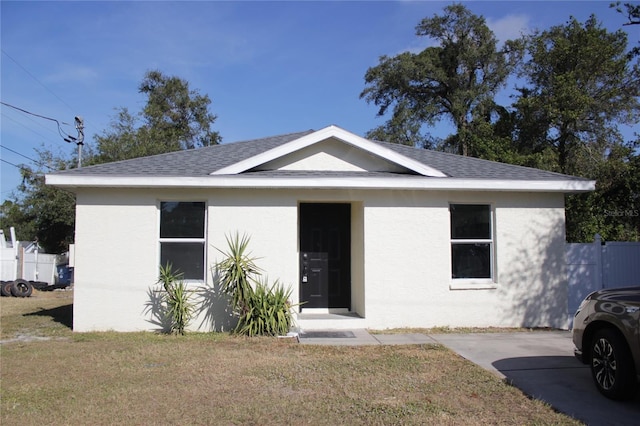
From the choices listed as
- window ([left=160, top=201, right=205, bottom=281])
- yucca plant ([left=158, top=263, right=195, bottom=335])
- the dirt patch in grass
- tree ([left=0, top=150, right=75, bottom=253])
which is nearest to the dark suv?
yucca plant ([left=158, top=263, right=195, bottom=335])

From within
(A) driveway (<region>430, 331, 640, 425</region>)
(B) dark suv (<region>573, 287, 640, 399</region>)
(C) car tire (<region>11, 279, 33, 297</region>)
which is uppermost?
(B) dark suv (<region>573, 287, 640, 399</region>)

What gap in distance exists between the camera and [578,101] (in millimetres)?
21031

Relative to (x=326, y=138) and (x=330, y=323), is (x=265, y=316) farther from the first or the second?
(x=326, y=138)

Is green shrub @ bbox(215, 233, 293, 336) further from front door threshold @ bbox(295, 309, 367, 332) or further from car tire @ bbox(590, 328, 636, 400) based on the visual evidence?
car tire @ bbox(590, 328, 636, 400)

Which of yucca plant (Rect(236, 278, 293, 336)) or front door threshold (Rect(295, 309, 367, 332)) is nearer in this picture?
yucca plant (Rect(236, 278, 293, 336))

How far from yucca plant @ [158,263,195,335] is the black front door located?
252 centimetres

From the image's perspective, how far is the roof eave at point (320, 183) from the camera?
923 centimetres

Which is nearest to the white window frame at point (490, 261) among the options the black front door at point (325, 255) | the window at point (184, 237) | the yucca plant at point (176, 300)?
the black front door at point (325, 255)

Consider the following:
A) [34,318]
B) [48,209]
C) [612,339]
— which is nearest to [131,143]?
[48,209]

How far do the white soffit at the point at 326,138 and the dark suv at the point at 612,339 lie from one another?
4513 millimetres

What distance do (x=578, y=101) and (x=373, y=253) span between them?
16070mm

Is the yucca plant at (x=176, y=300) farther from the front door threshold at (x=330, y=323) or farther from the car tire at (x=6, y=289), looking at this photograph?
the car tire at (x=6, y=289)

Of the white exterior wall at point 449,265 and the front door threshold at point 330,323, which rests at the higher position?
the white exterior wall at point 449,265

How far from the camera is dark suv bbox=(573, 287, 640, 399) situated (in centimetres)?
510
